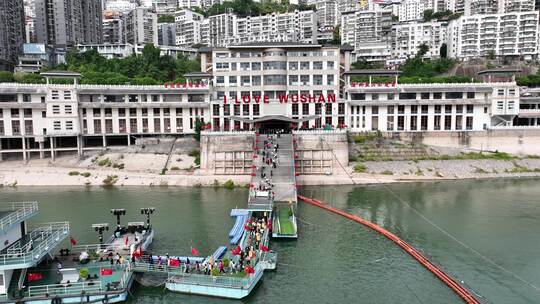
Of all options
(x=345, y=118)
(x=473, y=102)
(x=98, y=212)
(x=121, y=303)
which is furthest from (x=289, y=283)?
(x=473, y=102)

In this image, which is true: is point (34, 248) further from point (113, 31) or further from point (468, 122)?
point (113, 31)

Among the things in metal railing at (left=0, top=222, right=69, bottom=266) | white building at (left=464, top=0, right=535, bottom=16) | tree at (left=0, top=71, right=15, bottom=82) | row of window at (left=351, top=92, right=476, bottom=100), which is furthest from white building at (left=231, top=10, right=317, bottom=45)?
metal railing at (left=0, top=222, right=69, bottom=266)

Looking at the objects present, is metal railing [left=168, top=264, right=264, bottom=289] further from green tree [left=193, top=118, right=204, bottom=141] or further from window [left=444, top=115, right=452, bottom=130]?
window [left=444, top=115, right=452, bottom=130]

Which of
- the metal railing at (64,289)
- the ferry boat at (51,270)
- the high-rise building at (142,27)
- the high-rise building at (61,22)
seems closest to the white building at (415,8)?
the high-rise building at (142,27)

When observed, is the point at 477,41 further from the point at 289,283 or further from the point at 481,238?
the point at 289,283

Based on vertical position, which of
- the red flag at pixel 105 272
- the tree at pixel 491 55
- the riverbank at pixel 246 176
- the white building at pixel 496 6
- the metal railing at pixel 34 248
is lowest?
the red flag at pixel 105 272

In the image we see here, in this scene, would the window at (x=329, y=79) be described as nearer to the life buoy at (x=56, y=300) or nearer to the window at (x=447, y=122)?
the window at (x=447, y=122)
